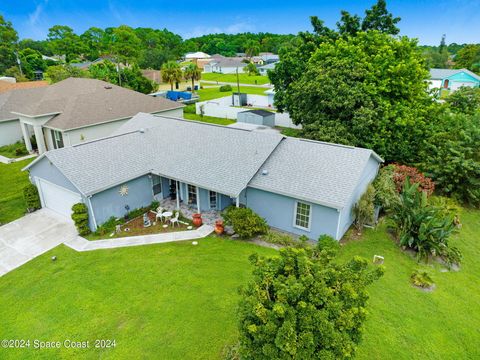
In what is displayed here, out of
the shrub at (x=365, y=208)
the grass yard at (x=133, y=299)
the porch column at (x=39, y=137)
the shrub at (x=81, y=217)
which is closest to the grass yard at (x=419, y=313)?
the shrub at (x=365, y=208)

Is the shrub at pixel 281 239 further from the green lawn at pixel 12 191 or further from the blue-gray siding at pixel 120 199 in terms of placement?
the green lawn at pixel 12 191

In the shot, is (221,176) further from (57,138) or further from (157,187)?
(57,138)

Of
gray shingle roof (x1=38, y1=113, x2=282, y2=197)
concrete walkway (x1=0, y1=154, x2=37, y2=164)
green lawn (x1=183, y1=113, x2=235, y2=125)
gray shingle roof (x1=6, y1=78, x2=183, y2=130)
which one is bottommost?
concrete walkway (x1=0, y1=154, x2=37, y2=164)

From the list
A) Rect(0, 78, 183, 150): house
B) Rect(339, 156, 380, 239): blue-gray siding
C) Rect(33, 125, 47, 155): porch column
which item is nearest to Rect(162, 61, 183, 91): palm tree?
Rect(0, 78, 183, 150): house

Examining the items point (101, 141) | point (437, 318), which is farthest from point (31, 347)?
point (437, 318)

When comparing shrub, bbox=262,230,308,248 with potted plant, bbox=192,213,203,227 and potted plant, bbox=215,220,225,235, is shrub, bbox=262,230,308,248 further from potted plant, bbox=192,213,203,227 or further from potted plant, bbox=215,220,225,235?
potted plant, bbox=192,213,203,227
